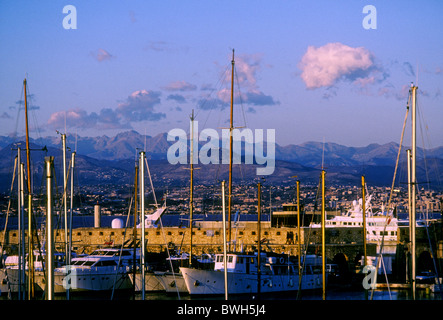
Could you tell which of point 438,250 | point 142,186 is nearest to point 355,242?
point 438,250

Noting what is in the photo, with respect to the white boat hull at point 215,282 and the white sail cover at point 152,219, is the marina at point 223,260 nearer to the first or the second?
the white boat hull at point 215,282

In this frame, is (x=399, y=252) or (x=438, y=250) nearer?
(x=438, y=250)

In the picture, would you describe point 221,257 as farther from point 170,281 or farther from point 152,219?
point 152,219

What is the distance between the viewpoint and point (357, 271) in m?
43.0

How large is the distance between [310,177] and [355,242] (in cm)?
14460

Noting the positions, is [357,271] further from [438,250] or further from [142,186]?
[142,186]

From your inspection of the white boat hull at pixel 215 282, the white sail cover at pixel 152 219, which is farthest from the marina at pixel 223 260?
the white sail cover at pixel 152 219

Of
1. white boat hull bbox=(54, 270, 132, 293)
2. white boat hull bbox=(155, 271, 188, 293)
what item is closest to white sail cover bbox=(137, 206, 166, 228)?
white boat hull bbox=(54, 270, 132, 293)

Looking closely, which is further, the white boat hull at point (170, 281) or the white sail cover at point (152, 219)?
the white sail cover at point (152, 219)

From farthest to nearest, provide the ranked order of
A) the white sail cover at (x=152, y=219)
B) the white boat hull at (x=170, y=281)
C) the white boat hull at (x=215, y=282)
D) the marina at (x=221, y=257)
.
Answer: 1. the white sail cover at (x=152, y=219)
2. the white boat hull at (x=170, y=281)
3. the white boat hull at (x=215, y=282)
4. the marina at (x=221, y=257)

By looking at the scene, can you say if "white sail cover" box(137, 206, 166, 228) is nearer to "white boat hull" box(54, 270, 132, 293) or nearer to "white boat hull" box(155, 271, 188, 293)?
"white boat hull" box(54, 270, 132, 293)

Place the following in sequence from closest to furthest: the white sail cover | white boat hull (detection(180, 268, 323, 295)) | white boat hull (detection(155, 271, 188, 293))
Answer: white boat hull (detection(180, 268, 323, 295))
white boat hull (detection(155, 271, 188, 293))
the white sail cover
